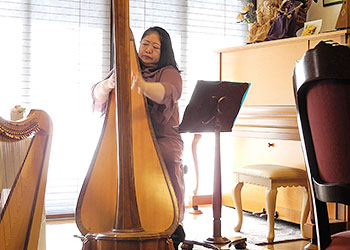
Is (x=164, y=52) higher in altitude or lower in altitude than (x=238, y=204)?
higher

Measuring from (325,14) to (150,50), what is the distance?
2.70m

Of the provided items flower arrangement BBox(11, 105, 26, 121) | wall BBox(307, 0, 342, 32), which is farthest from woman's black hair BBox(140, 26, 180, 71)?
wall BBox(307, 0, 342, 32)

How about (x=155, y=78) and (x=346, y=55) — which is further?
(x=155, y=78)

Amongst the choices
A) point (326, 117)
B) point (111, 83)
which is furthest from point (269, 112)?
point (326, 117)

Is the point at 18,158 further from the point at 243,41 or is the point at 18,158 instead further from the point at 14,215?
the point at 243,41

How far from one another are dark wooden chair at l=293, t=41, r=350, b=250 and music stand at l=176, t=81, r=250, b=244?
1.36 metres

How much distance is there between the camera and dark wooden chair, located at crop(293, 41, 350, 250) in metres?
1.09

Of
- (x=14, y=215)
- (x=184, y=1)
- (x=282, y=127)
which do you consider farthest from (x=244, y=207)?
(x=14, y=215)

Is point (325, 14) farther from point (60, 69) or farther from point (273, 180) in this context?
point (60, 69)

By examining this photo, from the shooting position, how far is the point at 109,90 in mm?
2025

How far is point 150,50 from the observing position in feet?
7.66

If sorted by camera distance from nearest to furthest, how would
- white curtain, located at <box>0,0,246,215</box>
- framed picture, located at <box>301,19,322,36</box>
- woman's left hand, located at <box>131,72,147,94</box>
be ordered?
woman's left hand, located at <box>131,72,147,94</box>, framed picture, located at <box>301,19,322,36</box>, white curtain, located at <box>0,0,246,215</box>

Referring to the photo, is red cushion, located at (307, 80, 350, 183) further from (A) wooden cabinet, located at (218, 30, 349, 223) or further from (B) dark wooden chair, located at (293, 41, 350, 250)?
(A) wooden cabinet, located at (218, 30, 349, 223)

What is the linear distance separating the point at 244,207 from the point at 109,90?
272 centimetres
